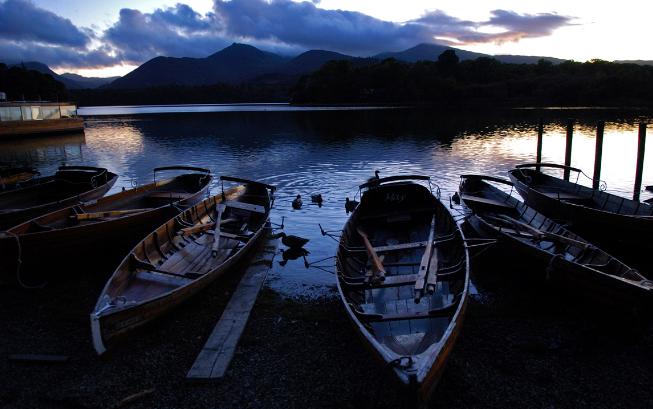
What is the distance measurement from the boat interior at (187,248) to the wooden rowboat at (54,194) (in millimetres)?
5972

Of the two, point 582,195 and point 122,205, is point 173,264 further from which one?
point 582,195

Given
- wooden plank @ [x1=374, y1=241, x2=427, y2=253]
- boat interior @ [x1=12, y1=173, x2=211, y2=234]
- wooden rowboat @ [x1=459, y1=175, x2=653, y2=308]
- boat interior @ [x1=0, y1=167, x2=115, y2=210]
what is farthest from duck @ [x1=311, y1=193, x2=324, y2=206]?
wooden plank @ [x1=374, y1=241, x2=427, y2=253]

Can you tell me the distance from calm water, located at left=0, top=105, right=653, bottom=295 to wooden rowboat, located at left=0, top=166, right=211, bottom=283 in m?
5.11

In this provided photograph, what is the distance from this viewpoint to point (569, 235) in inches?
525

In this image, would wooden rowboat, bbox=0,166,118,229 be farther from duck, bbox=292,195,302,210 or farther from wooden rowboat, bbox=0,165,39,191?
duck, bbox=292,195,302,210

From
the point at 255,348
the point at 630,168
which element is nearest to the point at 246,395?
the point at 255,348

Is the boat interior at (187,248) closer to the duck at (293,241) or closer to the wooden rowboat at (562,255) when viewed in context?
the duck at (293,241)

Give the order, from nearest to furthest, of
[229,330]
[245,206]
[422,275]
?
[422,275]
[229,330]
[245,206]

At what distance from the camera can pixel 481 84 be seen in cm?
14525

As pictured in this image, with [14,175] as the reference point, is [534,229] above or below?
below

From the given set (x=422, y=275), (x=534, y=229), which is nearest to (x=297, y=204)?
(x=534, y=229)

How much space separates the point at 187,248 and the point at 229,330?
4.15 metres

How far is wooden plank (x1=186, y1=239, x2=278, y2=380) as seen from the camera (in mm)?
9109

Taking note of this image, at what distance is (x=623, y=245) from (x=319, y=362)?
10.9 metres
